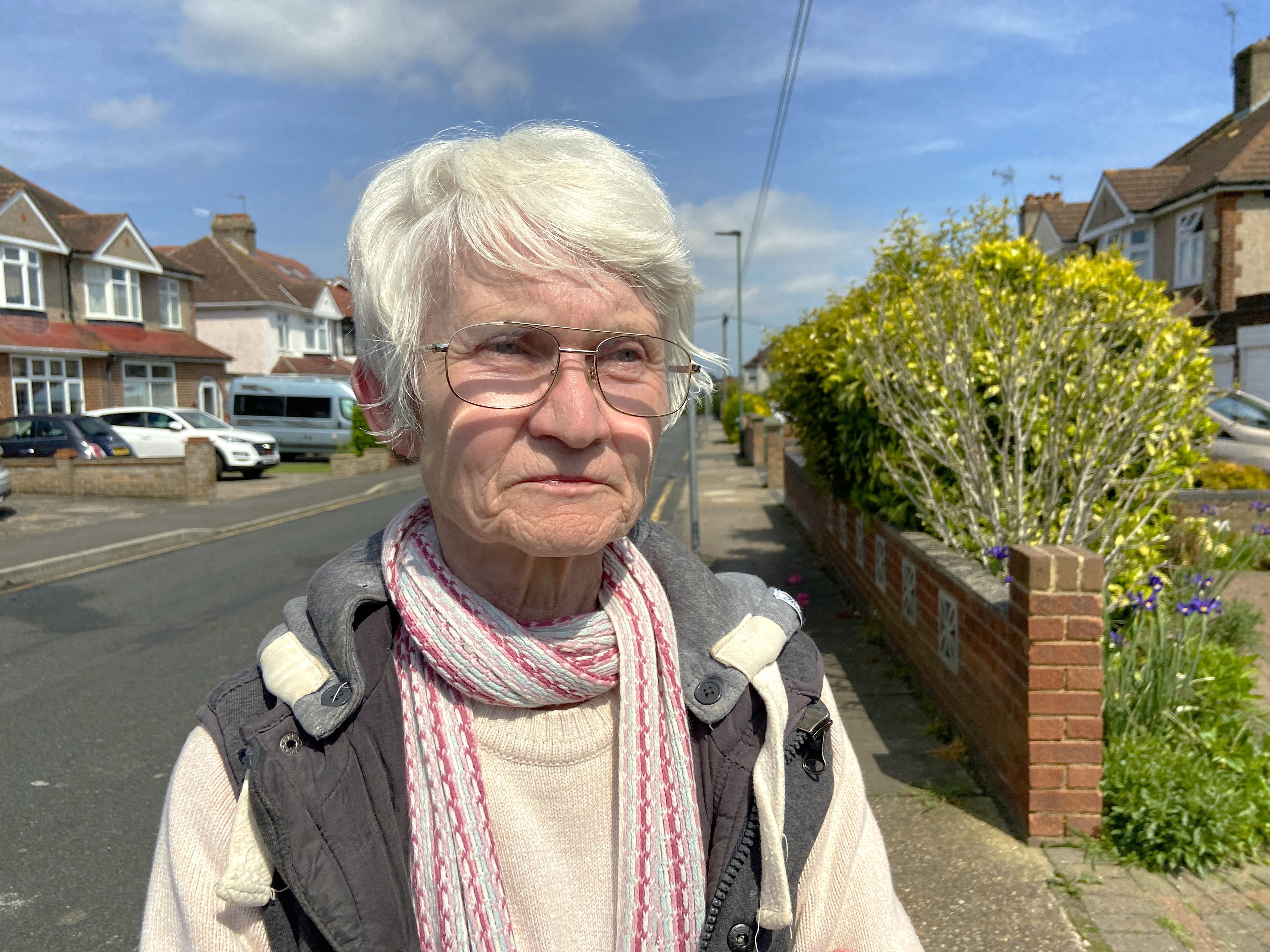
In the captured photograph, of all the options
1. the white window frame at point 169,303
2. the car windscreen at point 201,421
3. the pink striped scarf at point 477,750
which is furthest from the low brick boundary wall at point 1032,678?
the white window frame at point 169,303

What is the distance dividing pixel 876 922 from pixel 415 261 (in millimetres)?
1154

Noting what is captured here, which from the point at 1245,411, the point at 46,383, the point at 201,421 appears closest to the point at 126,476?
the point at 201,421

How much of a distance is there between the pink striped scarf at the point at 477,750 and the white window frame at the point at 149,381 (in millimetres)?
33784

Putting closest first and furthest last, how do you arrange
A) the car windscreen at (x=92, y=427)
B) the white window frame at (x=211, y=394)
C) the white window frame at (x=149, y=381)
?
the car windscreen at (x=92, y=427), the white window frame at (x=149, y=381), the white window frame at (x=211, y=394)

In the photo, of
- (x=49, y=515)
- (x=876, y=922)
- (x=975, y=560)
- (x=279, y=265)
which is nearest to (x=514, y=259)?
(x=876, y=922)

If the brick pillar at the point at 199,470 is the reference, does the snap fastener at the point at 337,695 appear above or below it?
above

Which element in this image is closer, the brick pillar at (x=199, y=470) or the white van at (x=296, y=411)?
the brick pillar at (x=199, y=470)

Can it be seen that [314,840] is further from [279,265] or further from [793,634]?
[279,265]

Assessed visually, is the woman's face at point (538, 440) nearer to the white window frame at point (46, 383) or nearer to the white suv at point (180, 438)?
the white suv at point (180, 438)

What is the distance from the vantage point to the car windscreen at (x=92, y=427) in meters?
20.0

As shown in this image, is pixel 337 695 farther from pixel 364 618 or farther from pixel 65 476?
pixel 65 476

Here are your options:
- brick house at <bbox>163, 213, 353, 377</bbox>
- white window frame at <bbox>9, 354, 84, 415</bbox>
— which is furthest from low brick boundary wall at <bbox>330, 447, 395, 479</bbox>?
brick house at <bbox>163, 213, 353, 377</bbox>

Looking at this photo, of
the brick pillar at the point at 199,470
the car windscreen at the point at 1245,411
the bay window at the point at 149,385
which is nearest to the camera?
the car windscreen at the point at 1245,411

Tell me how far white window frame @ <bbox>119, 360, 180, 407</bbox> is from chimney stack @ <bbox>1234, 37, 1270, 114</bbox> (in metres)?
35.8
